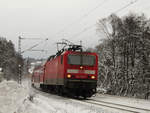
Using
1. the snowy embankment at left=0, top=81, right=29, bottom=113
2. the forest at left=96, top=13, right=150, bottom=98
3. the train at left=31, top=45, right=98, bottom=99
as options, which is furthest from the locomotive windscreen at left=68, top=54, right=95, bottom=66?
the forest at left=96, top=13, right=150, bottom=98

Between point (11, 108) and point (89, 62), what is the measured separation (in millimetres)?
6594

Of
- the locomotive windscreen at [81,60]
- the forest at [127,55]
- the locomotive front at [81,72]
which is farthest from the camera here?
the forest at [127,55]

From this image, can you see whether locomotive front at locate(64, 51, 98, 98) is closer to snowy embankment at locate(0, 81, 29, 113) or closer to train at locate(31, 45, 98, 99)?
train at locate(31, 45, 98, 99)

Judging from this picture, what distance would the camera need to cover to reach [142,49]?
110 ft

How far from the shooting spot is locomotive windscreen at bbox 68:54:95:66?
17573mm

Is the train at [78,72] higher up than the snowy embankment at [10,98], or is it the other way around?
the train at [78,72]

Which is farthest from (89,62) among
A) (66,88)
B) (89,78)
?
(66,88)

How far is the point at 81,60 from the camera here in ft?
58.0

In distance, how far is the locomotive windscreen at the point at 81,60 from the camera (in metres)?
17.6

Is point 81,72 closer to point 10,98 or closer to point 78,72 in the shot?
point 78,72

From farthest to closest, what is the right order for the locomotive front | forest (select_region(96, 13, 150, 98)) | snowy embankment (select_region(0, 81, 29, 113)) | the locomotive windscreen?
forest (select_region(96, 13, 150, 98)) < the locomotive windscreen < the locomotive front < snowy embankment (select_region(0, 81, 29, 113))

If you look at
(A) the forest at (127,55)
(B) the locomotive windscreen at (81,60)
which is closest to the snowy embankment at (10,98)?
(B) the locomotive windscreen at (81,60)

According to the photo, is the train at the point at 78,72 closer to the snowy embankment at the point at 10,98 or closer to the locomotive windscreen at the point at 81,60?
the locomotive windscreen at the point at 81,60

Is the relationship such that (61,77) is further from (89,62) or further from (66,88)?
(89,62)
